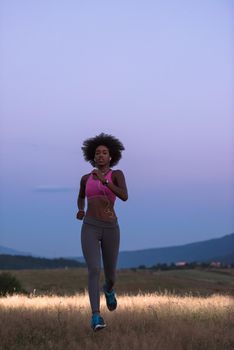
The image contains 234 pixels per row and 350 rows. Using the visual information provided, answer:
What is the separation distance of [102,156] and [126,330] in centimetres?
234

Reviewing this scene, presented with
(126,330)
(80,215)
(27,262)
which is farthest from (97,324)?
(27,262)

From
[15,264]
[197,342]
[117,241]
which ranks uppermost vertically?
[15,264]

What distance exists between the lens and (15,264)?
12281 centimetres

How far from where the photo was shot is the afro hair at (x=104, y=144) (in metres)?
10.1

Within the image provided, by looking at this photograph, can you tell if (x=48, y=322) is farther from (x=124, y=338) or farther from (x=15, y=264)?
(x=15, y=264)

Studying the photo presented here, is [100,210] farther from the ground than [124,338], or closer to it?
farther from the ground

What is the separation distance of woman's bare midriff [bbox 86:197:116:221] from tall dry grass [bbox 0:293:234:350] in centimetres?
150

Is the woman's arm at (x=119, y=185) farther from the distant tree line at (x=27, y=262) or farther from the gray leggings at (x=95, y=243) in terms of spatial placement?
the distant tree line at (x=27, y=262)

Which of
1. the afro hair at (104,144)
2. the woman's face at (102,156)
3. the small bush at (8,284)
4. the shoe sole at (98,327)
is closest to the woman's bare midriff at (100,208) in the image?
the woman's face at (102,156)

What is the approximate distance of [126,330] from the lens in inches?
373

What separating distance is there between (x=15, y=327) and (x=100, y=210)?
6.67ft

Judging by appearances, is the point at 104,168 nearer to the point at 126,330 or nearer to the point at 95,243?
the point at 95,243

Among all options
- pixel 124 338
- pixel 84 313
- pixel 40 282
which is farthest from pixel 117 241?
pixel 40 282

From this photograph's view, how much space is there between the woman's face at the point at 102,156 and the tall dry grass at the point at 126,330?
87.8 inches
